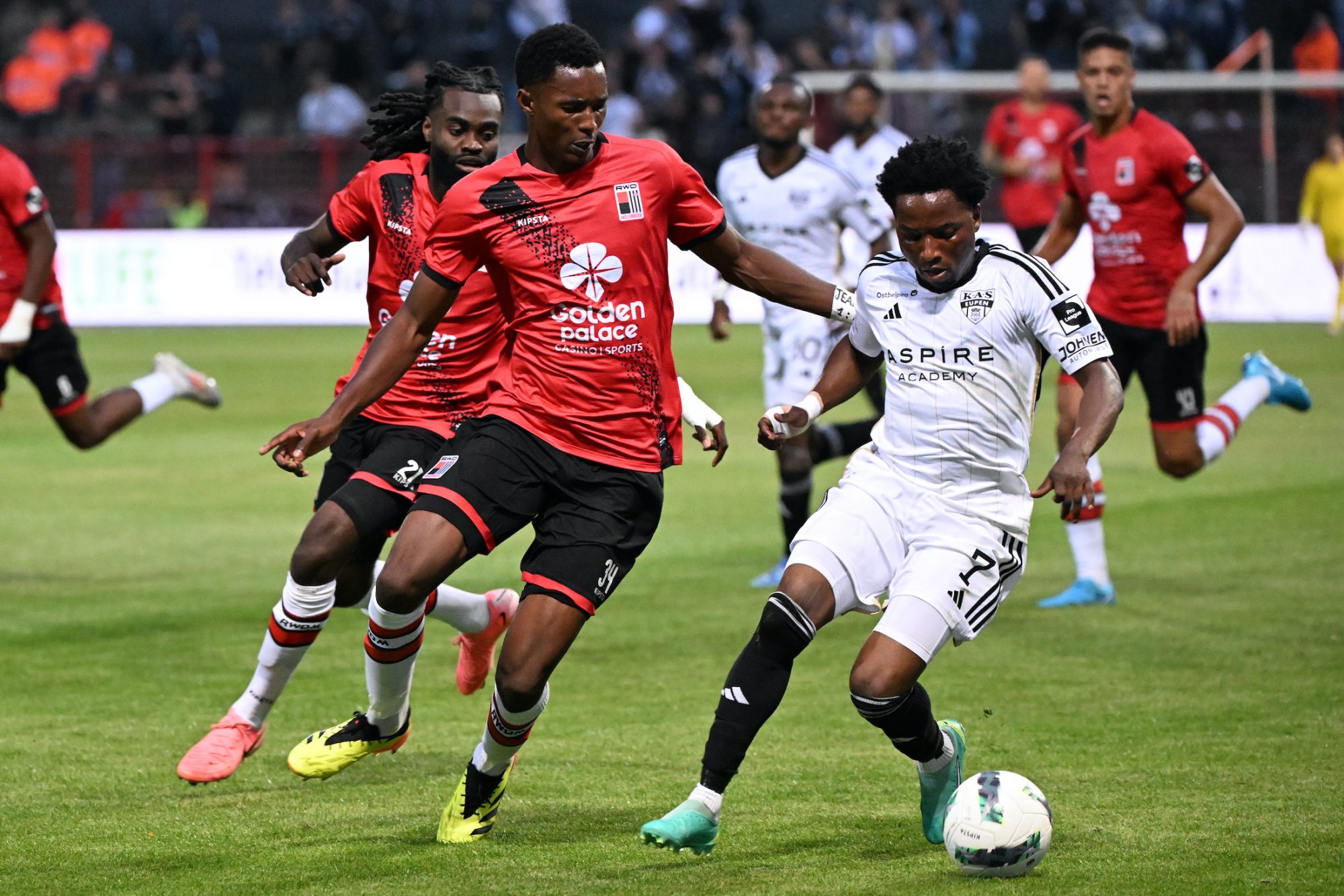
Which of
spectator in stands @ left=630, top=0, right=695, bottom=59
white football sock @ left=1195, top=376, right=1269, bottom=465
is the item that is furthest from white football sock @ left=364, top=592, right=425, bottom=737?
spectator in stands @ left=630, top=0, right=695, bottom=59

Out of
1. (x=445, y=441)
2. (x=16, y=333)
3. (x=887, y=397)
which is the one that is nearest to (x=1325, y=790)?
(x=887, y=397)

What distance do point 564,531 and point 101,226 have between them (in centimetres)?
2144

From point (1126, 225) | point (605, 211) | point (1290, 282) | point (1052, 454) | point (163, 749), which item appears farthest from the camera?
point (1290, 282)

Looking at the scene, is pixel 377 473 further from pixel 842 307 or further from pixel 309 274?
pixel 842 307

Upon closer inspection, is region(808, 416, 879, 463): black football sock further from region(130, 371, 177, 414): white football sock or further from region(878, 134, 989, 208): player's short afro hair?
region(878, 134, 989, 208): player's short afro hair

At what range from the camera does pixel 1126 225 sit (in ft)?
31.6

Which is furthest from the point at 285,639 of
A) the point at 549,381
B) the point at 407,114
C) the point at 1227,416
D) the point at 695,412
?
the point at 1227,416

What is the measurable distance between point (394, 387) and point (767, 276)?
1.51 meters

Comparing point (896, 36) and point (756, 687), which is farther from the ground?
point (756, 687)

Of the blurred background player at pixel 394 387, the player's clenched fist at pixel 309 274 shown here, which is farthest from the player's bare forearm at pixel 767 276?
the player's clenched fist at pixel 309 274

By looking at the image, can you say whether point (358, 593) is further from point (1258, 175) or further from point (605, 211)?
point (1258, 175)

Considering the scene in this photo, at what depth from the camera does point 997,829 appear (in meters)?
5.14

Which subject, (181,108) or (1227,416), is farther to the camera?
(181,108)

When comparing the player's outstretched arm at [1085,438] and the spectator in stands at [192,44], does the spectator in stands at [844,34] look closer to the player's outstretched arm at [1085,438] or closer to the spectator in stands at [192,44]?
the spectator in stands at [192,44]
